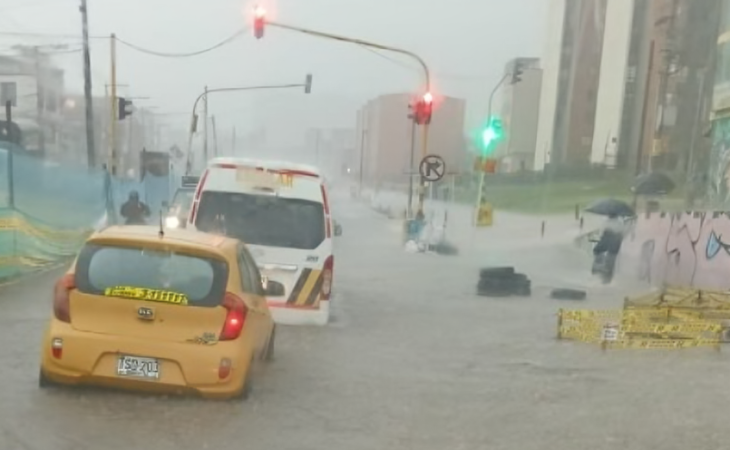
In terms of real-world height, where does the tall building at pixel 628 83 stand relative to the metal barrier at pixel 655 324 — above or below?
above

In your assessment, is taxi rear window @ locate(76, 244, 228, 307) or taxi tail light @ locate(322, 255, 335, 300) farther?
taxi tail light @ locate(322, 255, 335, 300)

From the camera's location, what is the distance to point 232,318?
718cm

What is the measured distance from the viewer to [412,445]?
6.45 m

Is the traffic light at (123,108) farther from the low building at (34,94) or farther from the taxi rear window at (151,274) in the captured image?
the low building at (34,94)

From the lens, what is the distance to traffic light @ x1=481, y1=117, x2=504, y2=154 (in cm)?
2467

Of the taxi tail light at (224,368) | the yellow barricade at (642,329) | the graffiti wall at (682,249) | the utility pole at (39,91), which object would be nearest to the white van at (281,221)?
the yellow barricade at (642,329)

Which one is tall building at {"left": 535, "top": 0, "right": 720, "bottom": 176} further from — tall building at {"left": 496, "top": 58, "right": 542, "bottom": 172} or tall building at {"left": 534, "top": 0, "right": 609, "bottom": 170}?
tall building at {"left": 496, "top": 58, "right": 542, "bottom": 172}

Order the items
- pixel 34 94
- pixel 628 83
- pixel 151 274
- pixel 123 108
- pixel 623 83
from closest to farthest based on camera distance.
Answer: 1. pixel 151 274
2. pixel 123 108
3. pixel 628 83
4. pixel 623 83
5. pixel 34 94

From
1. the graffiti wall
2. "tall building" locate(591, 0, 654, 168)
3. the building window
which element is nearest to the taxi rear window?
the graffiti wall

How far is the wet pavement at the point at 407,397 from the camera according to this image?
21.4ft

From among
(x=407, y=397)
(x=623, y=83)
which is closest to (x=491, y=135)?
(x=407, y=397)

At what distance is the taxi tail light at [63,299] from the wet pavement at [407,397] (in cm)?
61

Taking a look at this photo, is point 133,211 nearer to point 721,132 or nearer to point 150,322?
point 150,322

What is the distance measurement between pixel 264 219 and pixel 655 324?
199 inches
